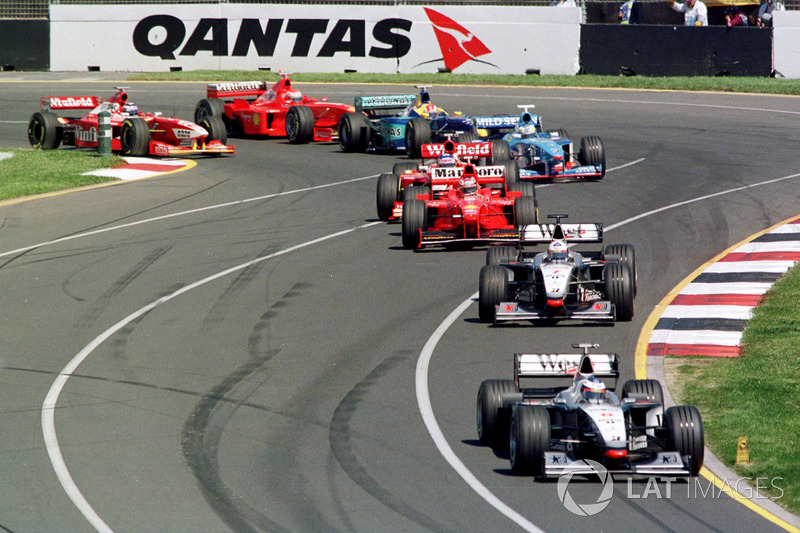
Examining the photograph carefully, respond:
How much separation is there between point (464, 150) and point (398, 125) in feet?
19.6

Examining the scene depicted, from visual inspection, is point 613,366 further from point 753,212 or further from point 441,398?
point 753,212

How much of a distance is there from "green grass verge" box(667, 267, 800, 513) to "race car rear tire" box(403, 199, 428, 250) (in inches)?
228

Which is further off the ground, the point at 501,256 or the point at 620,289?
the point at 501,256

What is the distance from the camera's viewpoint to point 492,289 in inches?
568

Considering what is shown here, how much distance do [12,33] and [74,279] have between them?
28237mm

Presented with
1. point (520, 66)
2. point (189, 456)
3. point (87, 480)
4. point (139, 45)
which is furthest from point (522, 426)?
point (139, 45)

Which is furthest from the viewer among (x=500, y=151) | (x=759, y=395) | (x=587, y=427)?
(x=500, y=151)

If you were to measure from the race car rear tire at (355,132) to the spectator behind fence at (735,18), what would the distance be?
48.3ft

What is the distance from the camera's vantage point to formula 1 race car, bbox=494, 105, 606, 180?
23.6m

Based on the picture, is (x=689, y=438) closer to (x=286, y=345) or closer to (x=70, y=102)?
(x=286, y=345)

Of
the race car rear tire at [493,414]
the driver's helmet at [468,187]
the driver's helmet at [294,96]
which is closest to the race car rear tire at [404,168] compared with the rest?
the driver's helmet at [468,187]

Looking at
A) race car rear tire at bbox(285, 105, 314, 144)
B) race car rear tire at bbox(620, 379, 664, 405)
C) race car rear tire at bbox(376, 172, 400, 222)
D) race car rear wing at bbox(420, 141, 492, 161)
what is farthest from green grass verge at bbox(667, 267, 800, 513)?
race car rear tire at bbox(285, 105, 314, 144)

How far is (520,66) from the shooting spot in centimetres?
3975

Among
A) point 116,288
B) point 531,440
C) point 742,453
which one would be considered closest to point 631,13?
point 116,288
